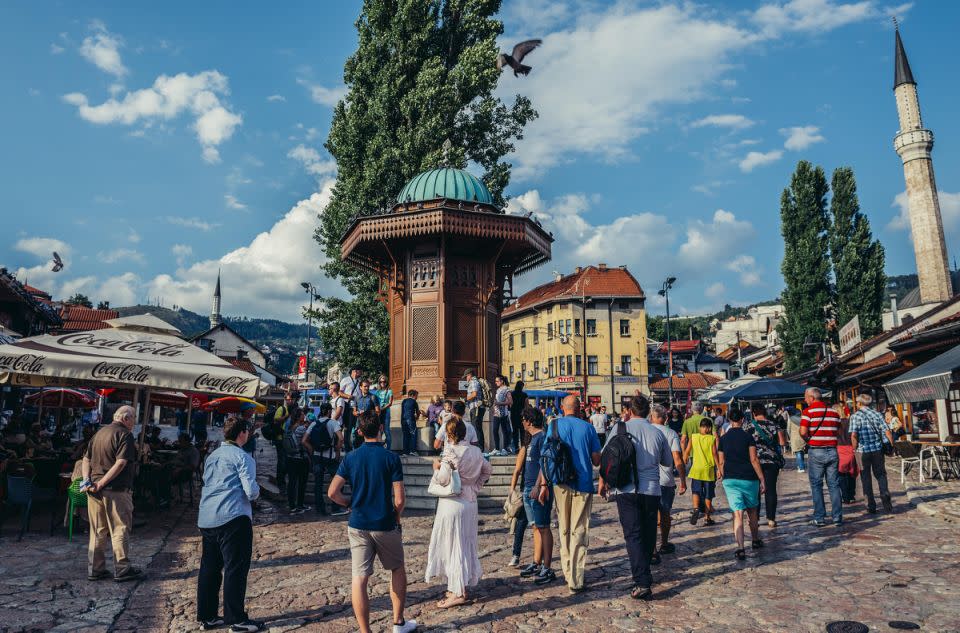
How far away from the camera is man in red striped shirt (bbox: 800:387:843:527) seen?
906 centimetres

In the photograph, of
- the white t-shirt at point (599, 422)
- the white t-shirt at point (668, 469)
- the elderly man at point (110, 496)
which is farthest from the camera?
the white t-shirt at point (599, 422)

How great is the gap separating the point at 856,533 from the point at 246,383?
9168 mm

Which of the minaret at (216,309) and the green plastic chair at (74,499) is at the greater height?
the minaret at (216,309)

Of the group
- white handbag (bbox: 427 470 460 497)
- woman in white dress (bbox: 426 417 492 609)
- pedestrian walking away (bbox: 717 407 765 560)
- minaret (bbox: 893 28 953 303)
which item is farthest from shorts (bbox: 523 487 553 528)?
minaret (bbox: 893 28 953 303)

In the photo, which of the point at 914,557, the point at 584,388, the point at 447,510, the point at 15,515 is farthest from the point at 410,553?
the point at 584,388

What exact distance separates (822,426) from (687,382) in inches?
2123

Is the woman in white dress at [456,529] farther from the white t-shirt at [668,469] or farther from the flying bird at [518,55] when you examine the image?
the flying bird at [518,55]

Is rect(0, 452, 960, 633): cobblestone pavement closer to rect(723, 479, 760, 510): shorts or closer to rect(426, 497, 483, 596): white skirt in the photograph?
rect(426, 497, 483, 596): white skirt

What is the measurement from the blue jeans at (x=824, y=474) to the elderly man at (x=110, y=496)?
9111 mm

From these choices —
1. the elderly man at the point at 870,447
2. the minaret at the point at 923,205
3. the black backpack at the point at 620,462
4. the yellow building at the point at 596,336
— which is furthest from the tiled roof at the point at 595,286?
the black backpack at the point at 620,462

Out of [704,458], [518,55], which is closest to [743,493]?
[704,458]

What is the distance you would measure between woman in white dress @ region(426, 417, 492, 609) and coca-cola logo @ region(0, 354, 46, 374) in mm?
6582

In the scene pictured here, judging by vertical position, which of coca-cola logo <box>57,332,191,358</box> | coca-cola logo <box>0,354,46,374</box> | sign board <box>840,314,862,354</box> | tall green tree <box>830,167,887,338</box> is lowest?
coca-cola logo <box>0,354,46,374</box>

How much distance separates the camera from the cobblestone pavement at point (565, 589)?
5434 mm
